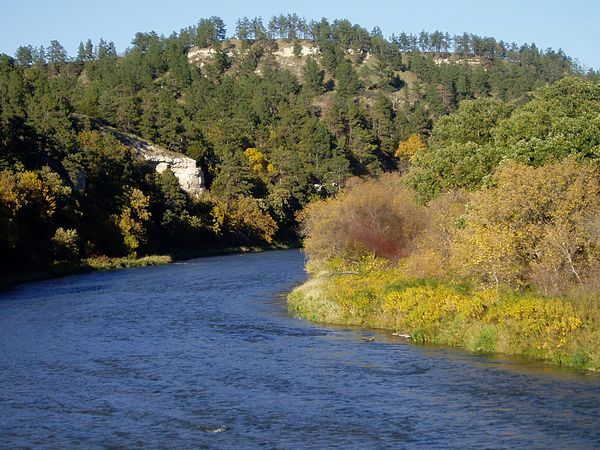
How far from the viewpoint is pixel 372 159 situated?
514 ft

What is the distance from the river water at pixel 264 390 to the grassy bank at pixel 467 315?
1.00m

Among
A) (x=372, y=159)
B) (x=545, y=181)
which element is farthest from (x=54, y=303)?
(x=372, y=159)

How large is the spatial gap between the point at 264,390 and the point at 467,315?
10.1 m

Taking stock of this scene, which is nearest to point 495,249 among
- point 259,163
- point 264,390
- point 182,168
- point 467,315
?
point 467,315

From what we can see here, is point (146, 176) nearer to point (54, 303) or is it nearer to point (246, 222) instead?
point (246, 222)

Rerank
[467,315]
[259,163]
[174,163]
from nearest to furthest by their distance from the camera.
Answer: [467,315] < [174,163] < [259,163]

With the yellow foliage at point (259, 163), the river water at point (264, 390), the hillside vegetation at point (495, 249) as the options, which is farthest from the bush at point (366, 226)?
the yellow foliage at point (259, 163)

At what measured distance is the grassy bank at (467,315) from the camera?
95.3ft

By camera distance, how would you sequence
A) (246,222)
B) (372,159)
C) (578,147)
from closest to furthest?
(578,147), (246,222), (372,159)

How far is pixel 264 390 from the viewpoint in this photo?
2788 centimetres

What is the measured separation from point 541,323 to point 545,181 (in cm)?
709

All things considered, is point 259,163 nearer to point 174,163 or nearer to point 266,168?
point 266,168

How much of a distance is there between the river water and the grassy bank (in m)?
1.00

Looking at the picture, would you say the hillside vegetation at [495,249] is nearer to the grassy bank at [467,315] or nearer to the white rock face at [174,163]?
the grassy bank at [467,315]
